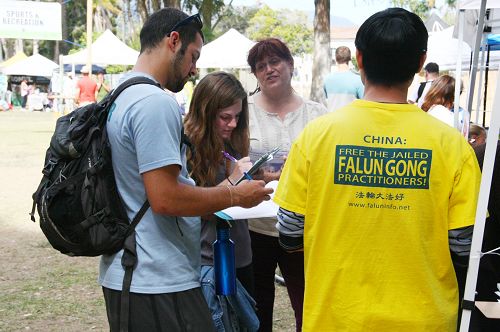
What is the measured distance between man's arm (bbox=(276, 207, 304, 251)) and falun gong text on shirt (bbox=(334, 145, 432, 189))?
224 mm

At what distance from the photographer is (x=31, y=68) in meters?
49.7

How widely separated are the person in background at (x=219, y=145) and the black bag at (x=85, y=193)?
69cm

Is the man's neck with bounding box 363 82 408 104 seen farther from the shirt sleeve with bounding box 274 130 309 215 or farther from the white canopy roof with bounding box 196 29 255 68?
the white canopy roof with bounding box 196 29 255 68

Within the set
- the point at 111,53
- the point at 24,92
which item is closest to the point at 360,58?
the point at 111,53

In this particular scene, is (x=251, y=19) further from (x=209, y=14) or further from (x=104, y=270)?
(x=104, y=270)

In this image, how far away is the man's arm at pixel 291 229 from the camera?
2.23 m

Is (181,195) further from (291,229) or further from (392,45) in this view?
(392,45)

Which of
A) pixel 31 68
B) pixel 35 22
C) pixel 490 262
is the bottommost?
pixel 31 68

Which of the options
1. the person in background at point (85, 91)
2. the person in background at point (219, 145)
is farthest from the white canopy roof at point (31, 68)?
the person in background at point (219, 145)

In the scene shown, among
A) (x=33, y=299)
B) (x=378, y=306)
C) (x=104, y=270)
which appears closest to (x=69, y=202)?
(x=104, y=270)

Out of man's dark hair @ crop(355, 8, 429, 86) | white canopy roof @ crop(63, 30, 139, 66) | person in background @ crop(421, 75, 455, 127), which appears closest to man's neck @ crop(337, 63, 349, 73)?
person in background @ crop(421, 75, 455, 127)

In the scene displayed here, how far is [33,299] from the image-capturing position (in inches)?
220

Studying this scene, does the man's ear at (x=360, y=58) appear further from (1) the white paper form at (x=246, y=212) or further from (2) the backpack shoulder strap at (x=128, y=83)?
(1) the white paper form at (x=246, y=212)

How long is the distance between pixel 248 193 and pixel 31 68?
5018cm
